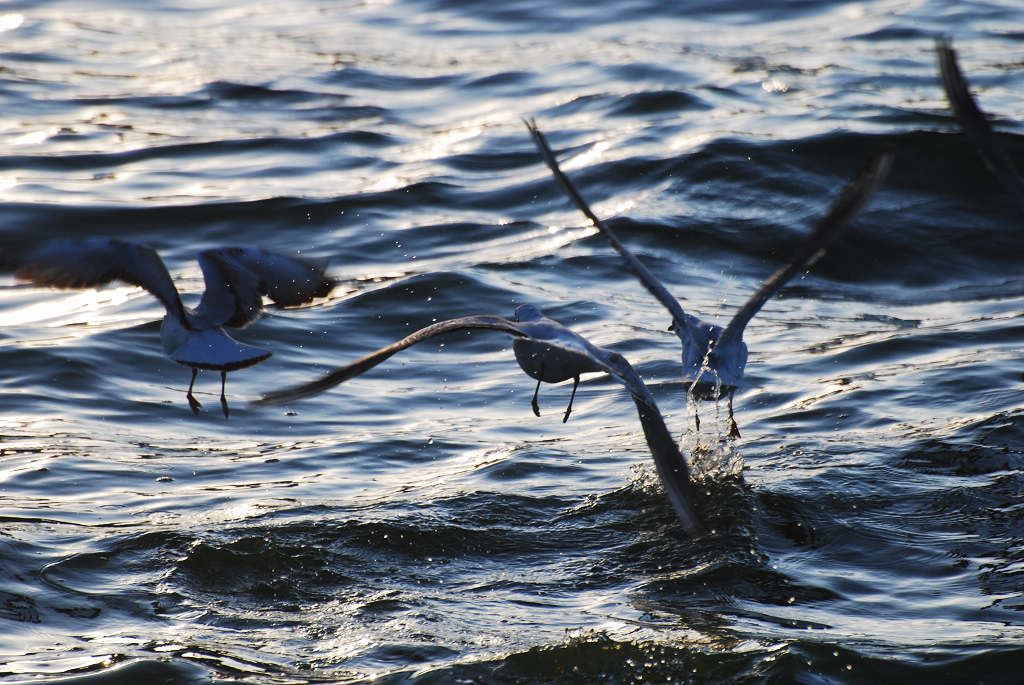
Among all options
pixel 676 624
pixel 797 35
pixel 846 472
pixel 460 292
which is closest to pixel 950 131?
pixel 797 35

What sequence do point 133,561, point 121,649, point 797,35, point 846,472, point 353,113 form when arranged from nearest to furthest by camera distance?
point 121,649, point 133,561, point 846,472, point 353,113, point 797,35

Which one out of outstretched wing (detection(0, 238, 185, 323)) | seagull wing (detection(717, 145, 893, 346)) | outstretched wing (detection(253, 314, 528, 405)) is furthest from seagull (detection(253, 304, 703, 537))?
seagull wing (detection(717, 145, 893, 346))

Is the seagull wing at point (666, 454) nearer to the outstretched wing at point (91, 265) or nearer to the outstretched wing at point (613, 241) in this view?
the outstretched wing at point (613, 241)

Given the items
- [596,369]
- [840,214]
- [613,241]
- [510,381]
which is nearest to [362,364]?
[596,369]

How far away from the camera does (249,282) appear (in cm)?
580

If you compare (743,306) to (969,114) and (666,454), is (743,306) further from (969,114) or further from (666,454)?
(969,114)

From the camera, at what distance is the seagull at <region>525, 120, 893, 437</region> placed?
228 inches

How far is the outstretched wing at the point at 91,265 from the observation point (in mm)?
5406

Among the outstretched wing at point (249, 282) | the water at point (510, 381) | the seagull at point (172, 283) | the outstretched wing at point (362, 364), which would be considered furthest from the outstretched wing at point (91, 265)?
the water at point (510, 381)

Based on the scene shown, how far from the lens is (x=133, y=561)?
6.12 meters

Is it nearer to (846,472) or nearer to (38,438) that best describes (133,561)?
(38,438)

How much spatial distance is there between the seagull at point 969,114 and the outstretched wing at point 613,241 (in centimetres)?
158

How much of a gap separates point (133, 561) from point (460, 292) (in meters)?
4.57

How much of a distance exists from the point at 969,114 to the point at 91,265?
396cm
